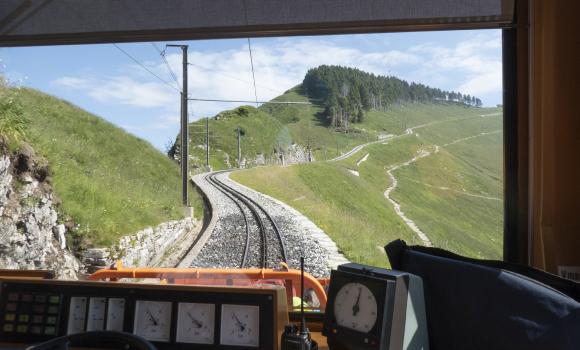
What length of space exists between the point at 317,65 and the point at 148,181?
147 cm

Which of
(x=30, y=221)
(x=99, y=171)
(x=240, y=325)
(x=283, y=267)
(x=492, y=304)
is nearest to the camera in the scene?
(x=492, y=304)

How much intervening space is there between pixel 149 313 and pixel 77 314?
0.88 ft

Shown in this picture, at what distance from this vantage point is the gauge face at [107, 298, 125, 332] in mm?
1542

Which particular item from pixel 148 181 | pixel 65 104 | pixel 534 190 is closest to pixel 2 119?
pixel 65 104

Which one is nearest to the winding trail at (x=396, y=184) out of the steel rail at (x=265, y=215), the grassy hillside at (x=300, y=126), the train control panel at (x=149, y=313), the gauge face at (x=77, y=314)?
the grassy hillside at (x=300, y=126)

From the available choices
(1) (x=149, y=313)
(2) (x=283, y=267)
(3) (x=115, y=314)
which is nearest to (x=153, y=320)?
(1) (x=149, y=313)

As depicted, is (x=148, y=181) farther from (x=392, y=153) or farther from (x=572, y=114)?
(x=572, y=114)

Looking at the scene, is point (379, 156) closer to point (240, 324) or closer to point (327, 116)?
point (327, 116)

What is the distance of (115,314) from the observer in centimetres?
155

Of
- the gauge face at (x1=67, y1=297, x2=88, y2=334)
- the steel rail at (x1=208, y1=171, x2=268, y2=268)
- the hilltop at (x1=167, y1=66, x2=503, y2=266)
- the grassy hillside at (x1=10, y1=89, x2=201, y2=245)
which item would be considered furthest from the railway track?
the gauge face at (x1=67, y1=297, x2=88, y2=334)

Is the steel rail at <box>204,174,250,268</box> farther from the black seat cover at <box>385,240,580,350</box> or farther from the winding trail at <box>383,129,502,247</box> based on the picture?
the black seat cover at <box>385,240,580,350</box>

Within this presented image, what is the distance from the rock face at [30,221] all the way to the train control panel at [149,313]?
1.16 meters

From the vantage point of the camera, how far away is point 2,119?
344 centimetres

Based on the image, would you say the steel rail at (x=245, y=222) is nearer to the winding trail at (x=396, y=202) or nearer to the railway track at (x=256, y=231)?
the railway track at (x=256, y=231)
